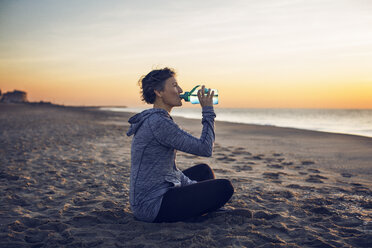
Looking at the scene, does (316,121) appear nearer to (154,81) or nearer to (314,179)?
(314,179)

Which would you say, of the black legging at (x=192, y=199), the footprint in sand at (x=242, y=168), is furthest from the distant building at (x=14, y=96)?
the black legging at (x=192, y=199)

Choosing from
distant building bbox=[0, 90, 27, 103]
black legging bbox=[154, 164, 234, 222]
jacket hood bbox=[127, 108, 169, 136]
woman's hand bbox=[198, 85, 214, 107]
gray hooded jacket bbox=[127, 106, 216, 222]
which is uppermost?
distant building bbox=[0, 90, 27, 103]

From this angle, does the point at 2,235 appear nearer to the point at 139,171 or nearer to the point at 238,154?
the point at 139,171

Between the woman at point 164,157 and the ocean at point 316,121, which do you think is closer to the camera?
the woman at point 164,157

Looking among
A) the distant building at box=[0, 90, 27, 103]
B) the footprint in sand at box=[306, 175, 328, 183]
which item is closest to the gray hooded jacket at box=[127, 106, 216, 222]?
the footprint in sand at box=[306, 175, 328, 183]

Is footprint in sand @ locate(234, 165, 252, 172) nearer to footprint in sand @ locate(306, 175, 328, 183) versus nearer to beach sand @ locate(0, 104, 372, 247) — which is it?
beach sand @ locate(0, 104, 372, 247)

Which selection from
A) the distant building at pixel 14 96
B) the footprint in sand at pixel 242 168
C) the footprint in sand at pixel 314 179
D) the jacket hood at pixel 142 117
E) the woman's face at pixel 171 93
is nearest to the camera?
the jacket hood at pixel 142 117

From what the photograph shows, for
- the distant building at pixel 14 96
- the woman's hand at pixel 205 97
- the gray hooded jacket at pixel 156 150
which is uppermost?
the distant building at pixel 14 96

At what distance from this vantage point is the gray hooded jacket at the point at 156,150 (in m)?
2.38

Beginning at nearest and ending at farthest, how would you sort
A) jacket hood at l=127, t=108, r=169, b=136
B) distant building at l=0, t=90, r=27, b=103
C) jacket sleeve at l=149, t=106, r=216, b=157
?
jacket sleeve at l=149, t=106, r=216, b=157, jacket hood at l=127, t=108, r=169, b=136, distant building at l=0, t=90, r=27, b=103

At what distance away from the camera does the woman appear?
7.88 ft

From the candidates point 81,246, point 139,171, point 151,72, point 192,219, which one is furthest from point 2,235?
point 151,72

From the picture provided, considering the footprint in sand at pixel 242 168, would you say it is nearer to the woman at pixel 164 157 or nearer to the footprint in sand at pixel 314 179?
the footprint in sand at pixel 314 179

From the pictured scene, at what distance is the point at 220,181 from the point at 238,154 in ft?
15.7
